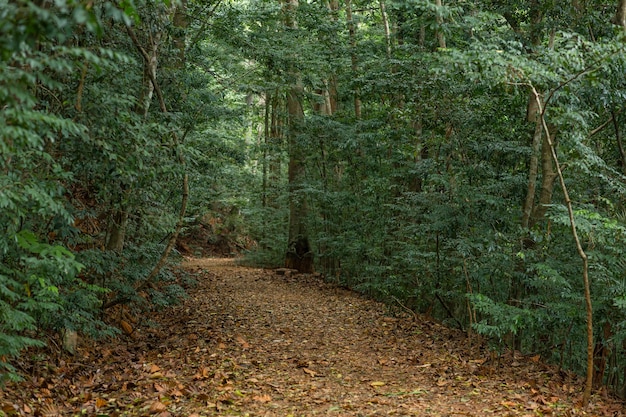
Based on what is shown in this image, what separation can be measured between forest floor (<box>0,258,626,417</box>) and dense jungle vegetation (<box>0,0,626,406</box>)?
0.52 meters

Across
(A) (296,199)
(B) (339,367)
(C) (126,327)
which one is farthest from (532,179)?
(A) (296,199)

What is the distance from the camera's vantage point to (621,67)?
254 inches

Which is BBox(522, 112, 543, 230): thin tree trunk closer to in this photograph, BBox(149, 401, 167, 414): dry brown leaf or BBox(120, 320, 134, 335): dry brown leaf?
BBox(149, 401, 167, 414): dry brown leaf

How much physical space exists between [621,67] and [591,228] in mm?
2075

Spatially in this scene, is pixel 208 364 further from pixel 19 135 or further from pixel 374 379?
pixel 19 135

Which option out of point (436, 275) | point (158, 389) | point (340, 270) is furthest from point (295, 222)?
point (158, 389)

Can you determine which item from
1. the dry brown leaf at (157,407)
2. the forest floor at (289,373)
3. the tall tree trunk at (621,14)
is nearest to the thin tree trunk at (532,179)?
the tall tree trunk at (621,14)

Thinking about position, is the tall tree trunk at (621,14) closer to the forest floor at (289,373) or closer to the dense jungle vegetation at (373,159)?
the dense jungle vegetation at (373,159)

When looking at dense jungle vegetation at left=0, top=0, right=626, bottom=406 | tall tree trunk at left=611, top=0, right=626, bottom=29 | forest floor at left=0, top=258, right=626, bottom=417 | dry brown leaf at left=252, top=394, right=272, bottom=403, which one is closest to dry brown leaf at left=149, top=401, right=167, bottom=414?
forest floor at left=0, top=258, right=626, bottom=417

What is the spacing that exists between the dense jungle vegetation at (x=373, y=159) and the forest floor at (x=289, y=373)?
0.52m

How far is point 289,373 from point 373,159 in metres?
6.90

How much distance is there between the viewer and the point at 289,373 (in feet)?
22.6

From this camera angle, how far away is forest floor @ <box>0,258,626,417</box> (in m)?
5.55

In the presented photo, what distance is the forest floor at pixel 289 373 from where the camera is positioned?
5.55 meters
